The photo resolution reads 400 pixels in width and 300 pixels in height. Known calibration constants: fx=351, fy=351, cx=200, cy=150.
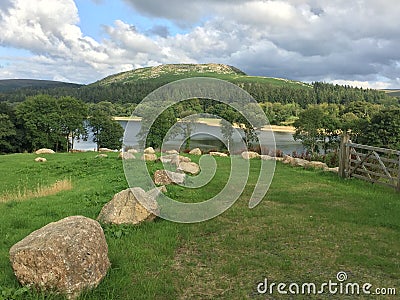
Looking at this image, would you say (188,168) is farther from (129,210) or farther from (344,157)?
(129,210)

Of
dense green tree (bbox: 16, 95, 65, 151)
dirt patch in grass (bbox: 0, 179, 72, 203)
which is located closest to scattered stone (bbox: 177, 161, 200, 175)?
dirt patch in grass (bbox: 0, 179, 72, 203)

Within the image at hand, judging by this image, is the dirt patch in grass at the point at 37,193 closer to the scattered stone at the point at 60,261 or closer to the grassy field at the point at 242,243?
the grassy field at the point at 242,243

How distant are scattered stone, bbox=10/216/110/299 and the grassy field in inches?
6.5

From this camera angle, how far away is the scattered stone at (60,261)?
15.4 feet

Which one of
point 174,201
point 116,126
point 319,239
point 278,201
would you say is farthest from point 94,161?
point 116,126

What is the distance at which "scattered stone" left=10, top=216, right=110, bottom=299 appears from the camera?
4.69 m

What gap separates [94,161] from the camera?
20.0m

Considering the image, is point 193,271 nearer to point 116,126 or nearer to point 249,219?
point 249,219

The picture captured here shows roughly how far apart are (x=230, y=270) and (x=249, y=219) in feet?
10.3

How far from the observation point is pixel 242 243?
7195mm

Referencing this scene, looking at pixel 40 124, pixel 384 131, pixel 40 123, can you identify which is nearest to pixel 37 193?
pixel 40 123

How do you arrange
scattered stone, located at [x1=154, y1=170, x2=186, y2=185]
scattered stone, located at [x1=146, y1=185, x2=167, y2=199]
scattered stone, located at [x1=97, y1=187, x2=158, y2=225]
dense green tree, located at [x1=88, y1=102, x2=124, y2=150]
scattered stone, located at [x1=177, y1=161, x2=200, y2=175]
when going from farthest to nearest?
dense green tree, located at [x1=88, y1=102, x2=124, y2=150] → scattered stone, located at [x1=177, y1=161, x2=200, y2=175] → scattered stone, located at [x1=154, y1=170, x2=186, y2=185] → scattered stone, located at [x1=146, y1=185, x2=167, y2=199] → scattered stone, located at [x1=97, y1=187, x2=158, y2=225]

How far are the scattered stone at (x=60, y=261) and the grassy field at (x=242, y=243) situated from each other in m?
0.16

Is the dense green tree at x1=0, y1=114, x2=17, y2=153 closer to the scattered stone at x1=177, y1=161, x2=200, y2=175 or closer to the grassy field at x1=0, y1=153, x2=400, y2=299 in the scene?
the scattered stone at x1=177, y1=161, x2=200, y2=175
